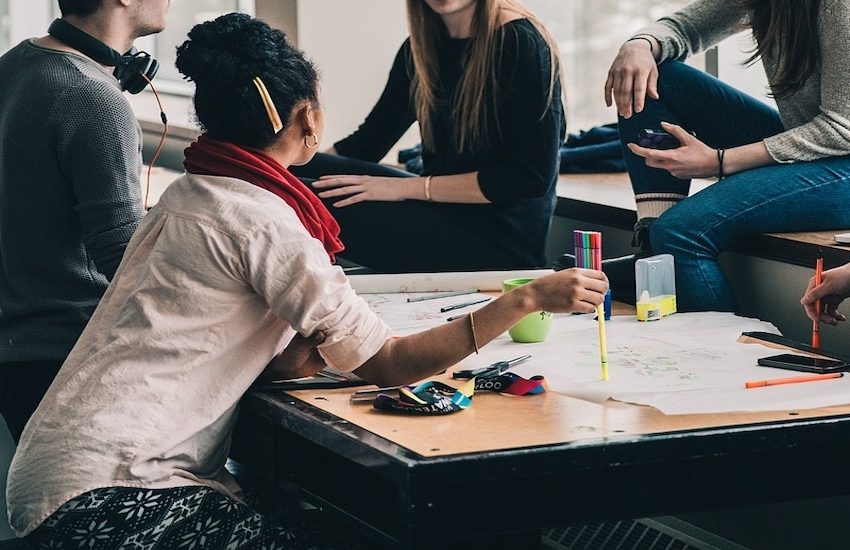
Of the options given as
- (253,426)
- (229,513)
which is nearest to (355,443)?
(229,513)

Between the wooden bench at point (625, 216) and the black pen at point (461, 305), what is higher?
the wooden bench at point (625, 216)

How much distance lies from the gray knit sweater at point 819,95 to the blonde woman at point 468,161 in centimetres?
27

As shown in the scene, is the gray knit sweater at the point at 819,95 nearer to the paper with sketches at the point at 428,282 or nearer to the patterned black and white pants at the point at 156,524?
the paper with sketches at the point at 428,282

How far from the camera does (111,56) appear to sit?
1978 mm

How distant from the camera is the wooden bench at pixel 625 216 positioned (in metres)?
2.04

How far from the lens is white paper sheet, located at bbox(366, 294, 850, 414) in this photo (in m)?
1.39

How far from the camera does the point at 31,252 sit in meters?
1.86

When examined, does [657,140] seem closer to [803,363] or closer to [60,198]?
[803,363]

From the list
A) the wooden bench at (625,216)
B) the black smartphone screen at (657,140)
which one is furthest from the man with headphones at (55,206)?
the wooden bench at (625,216)

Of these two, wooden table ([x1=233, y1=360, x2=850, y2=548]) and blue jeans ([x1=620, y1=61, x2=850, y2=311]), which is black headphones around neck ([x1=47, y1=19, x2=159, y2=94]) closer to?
wooden table ([x1=233, y1=360, x2=850, y2=548])

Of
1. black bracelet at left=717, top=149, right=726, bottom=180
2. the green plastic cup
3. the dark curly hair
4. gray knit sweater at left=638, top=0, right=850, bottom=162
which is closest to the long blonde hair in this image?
gray knit sweater at left=638, top=0, right=850, bottom=162

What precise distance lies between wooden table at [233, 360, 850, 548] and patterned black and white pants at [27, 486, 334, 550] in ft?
0.30

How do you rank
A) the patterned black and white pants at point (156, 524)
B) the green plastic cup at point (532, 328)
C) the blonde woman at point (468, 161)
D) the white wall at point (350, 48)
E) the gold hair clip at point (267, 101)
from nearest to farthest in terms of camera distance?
the patterned black and white pants at point (156, 524) < the gold hair clip at point (267, 101) < the green plastic cup at point (532, 328) < the blonde woman at point (468, 161) < the white wall at point (350, 48)

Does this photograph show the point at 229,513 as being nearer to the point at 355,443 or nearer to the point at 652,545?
the point at 355,443
